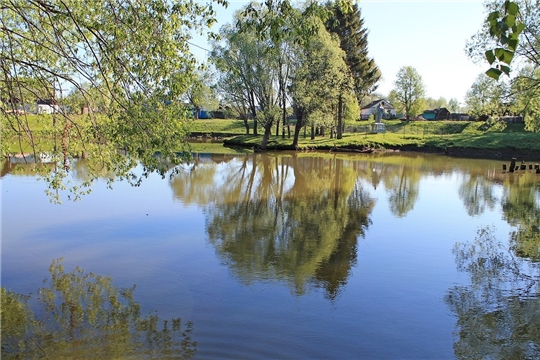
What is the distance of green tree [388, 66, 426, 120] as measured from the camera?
229ft

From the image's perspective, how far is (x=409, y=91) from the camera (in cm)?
7025

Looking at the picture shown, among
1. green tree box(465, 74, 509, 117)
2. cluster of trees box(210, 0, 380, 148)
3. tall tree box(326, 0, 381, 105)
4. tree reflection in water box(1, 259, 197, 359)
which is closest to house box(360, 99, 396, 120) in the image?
tall tree box(326, 0, 381, 105)

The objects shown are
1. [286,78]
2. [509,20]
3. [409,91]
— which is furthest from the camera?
[409,91]

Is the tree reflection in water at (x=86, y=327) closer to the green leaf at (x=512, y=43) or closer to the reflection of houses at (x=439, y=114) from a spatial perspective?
the green leaf at (x=512, y=43)

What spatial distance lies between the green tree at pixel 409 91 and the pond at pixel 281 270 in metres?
51.9

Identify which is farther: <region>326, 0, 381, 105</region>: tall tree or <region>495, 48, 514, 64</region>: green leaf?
<region>326, 0, 381, 105</region>: tall tree

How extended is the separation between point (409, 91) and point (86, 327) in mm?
69152

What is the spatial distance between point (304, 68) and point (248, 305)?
34.7 meters

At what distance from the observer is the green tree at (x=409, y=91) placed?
69688mm

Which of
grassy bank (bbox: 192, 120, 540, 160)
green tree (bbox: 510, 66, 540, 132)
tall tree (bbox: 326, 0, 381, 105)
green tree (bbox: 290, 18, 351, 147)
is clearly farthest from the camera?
tall tree (bbox: 326, 0, 381, 105)

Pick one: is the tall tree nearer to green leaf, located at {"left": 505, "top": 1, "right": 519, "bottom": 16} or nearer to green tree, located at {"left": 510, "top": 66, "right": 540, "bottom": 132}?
green tree, located at {"left": 510, "top": 66, "right": 540, "bottom": 132}

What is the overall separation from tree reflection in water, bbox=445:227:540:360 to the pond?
35 mm

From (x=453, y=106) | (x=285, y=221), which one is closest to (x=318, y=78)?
(x=285, y=221)

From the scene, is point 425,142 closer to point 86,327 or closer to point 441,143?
point 441,143
